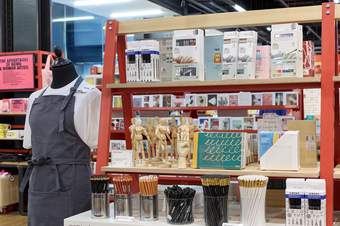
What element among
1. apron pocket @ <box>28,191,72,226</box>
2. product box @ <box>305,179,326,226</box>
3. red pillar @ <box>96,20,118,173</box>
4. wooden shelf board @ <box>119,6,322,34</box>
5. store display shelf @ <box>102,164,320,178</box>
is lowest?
apron pocket @ <box>28,191,72,226</box>

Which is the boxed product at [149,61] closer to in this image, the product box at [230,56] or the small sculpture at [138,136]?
the small sculpture at [138,136]

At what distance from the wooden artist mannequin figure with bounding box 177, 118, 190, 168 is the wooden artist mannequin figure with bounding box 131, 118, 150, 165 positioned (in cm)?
20

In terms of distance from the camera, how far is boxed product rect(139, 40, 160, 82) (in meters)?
2.58

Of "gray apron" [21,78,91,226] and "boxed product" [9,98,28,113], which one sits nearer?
"gray apron" [21,78,91,226]

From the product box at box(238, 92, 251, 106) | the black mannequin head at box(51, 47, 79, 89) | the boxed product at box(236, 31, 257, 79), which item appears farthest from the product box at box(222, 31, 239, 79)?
the product box at box(238, 92, 251, 106)

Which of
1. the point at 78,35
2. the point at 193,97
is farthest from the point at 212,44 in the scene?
the point at 78,35

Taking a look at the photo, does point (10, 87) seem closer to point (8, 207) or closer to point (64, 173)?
point (8, 207)

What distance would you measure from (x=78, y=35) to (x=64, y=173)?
26.9 ft

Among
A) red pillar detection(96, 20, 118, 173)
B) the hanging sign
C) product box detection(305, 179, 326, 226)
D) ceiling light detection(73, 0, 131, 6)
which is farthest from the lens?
ceiling light detection(73, 0, 131, 6)

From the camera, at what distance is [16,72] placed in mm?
7016

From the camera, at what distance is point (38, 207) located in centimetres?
276

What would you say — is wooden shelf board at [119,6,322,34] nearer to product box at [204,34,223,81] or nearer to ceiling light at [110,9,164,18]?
product box at [204,34,223,81]

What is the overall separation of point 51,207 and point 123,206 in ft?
1.67

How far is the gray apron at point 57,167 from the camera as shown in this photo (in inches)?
107
